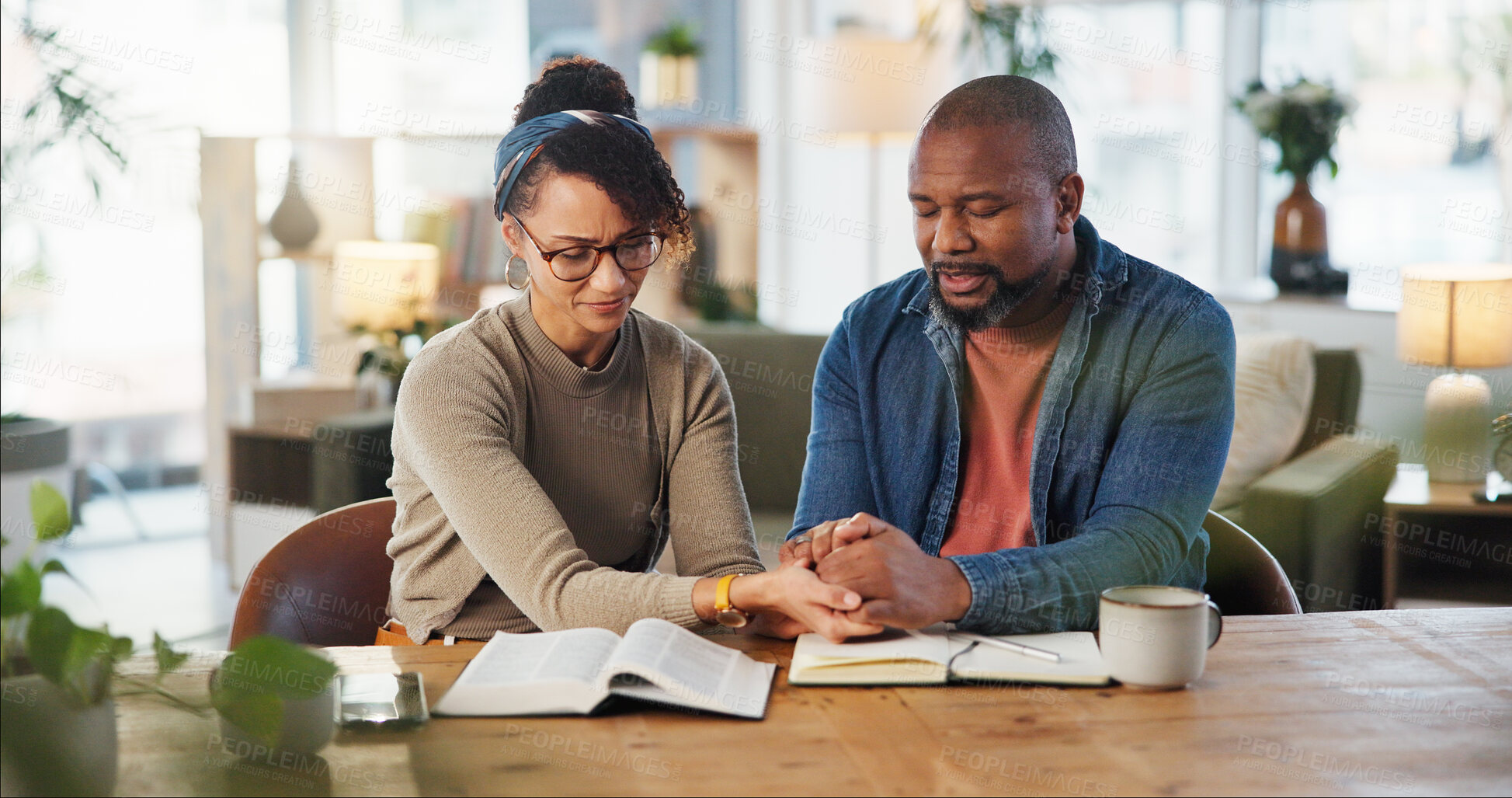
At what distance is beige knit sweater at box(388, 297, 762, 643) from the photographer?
1.36m

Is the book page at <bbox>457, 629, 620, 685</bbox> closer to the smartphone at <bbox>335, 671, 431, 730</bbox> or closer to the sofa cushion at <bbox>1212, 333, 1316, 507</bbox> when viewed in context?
the smartphone at <bbox>335, 671, 431, 730</bbox>

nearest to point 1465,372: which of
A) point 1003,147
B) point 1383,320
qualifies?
point 1383,320

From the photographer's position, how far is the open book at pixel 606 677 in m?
1.12

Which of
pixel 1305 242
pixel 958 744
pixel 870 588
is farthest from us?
pixel 1305 242

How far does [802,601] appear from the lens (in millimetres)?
Result: 1302

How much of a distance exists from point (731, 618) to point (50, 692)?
650mm

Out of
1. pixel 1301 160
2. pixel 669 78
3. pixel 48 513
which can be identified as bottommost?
pixel 48 513

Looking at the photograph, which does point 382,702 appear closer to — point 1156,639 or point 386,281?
point 1156,639

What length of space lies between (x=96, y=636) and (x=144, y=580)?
353 centimetres

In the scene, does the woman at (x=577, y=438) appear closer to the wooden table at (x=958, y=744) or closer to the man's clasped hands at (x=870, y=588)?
the man's clasped hands at (x=870, y=588)

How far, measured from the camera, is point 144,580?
4.08 meters

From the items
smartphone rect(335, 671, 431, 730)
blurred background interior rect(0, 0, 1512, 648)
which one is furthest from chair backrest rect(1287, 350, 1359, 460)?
smartphone rect(335, 671, 431, 730)

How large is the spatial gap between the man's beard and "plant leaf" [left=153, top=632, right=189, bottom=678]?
3.42ft

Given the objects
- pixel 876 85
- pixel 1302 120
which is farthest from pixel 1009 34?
pixel 1302 120
